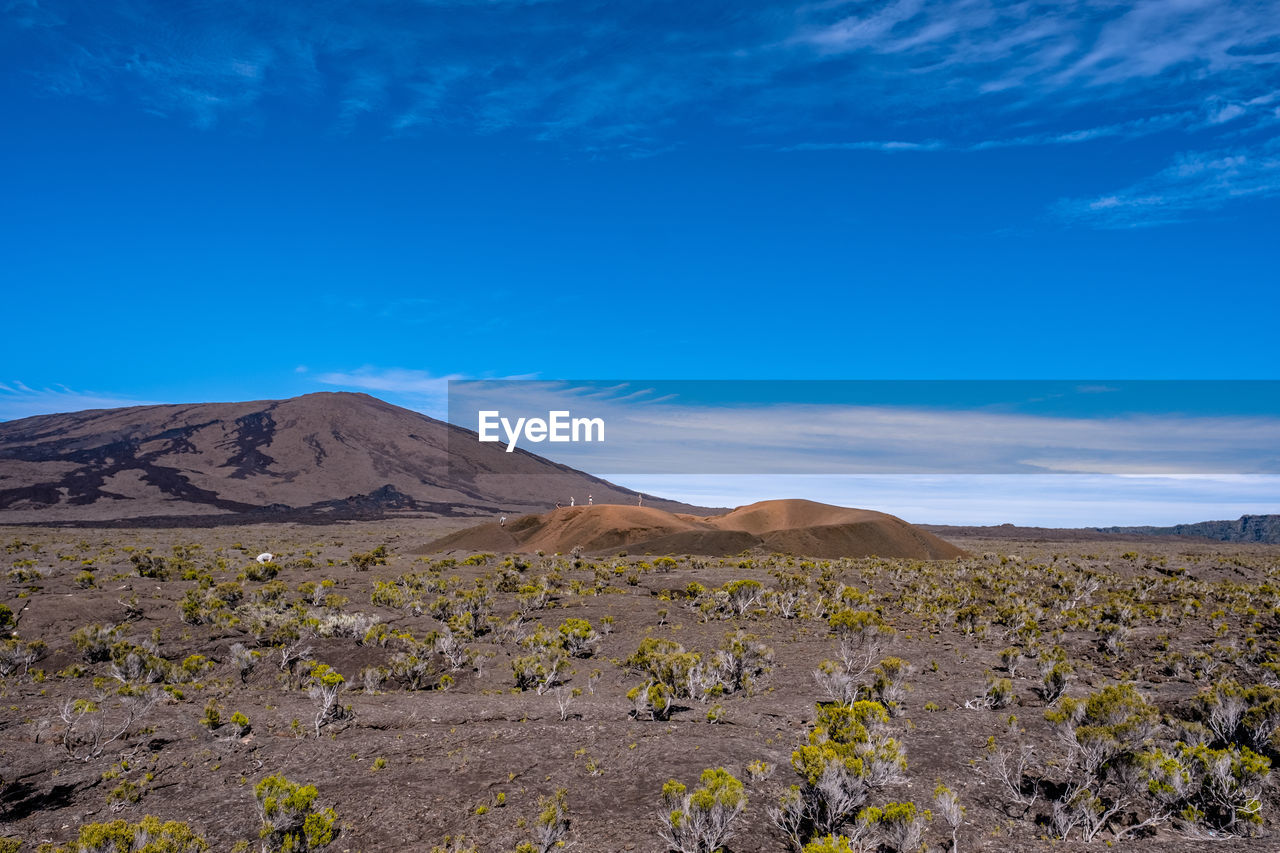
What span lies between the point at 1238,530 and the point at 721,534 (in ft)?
488

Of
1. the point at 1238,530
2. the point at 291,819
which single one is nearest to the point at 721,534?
the point at 291,819

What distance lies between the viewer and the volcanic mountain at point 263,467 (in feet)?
357

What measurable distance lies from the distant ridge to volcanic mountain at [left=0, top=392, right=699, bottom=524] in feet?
351

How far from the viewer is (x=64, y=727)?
9891mm

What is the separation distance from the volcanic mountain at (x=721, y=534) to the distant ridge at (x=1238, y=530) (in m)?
113

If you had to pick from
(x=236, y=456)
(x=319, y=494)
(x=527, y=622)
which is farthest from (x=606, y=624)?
(x=236, y=456)

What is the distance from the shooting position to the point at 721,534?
40469 millimetres

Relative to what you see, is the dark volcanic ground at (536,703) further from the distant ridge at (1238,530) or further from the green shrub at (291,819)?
the distant ridge at (1238,530)

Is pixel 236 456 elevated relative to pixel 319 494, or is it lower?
elevated

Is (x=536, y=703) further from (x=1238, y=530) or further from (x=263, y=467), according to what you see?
(x=1238, y=530)

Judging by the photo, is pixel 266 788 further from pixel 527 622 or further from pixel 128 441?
pixel 128 441

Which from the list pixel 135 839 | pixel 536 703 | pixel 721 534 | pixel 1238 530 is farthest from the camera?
pixel 1238 530

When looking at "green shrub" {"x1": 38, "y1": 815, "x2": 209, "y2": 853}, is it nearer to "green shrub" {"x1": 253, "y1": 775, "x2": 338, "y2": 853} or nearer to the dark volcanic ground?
"green shrub" {"x1": 253, "y1": 775, "x2": 338, "y2": 853}

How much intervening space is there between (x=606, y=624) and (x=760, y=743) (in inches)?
369
